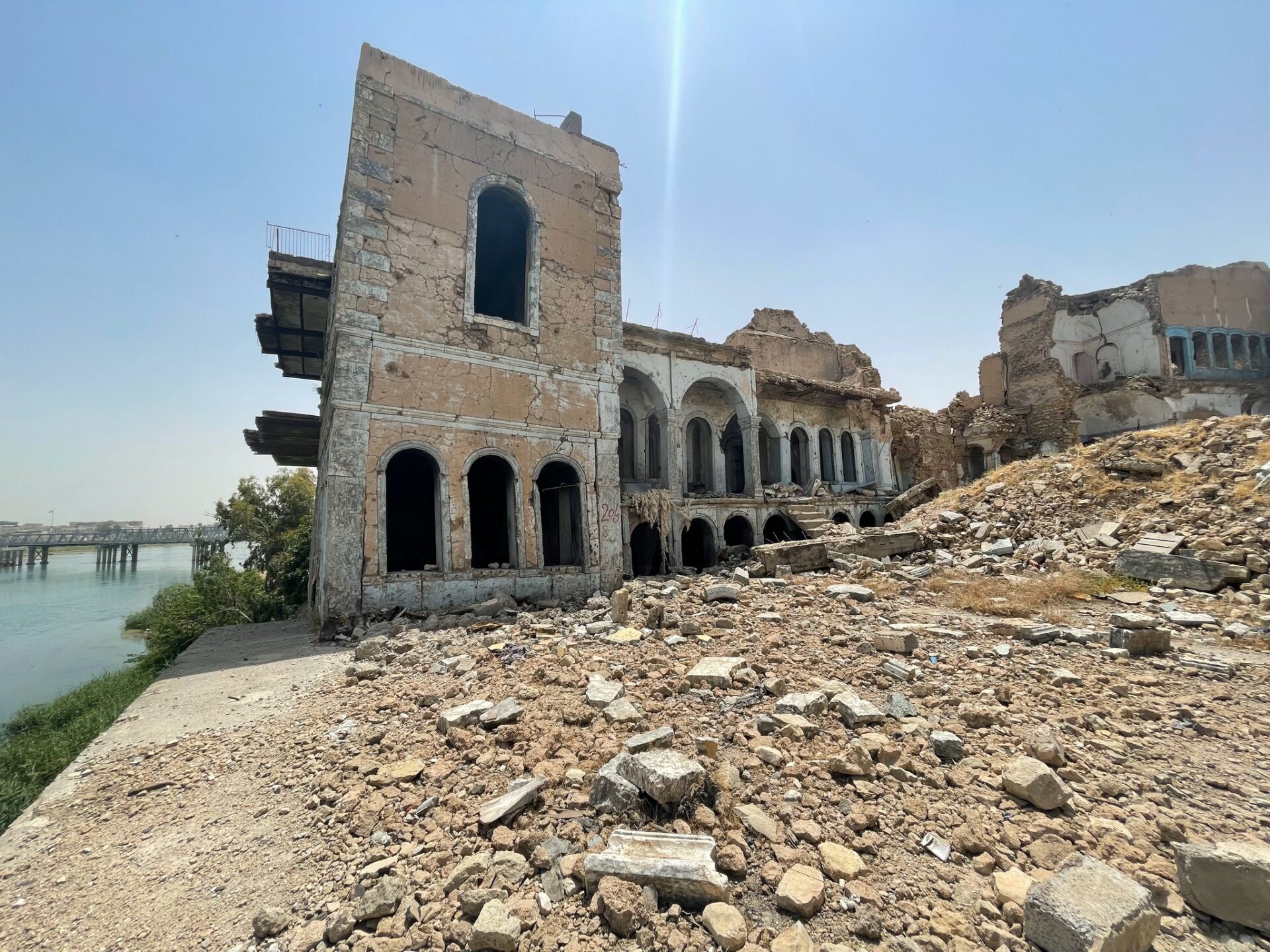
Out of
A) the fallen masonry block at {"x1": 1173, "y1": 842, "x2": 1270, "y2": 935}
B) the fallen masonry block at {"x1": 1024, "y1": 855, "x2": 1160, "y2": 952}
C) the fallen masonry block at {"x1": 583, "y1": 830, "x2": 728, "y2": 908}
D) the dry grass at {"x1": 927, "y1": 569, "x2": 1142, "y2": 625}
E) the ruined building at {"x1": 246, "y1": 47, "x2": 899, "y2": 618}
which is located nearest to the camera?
the fallen masonry block at {"x1": 1024, "y1": 855, "x2": 1160, "y2": 952}

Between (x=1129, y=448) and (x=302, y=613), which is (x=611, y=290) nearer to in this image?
(x=302, y=613)

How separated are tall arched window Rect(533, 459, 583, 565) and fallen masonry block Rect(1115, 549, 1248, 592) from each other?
8902 millimetres

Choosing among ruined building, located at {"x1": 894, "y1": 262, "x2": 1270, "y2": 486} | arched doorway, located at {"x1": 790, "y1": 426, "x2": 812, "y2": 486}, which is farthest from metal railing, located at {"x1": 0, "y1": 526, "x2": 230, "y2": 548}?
ruined building, located at {"x1": 894, "y1": 262, "x2": 1270, "y2": 486}

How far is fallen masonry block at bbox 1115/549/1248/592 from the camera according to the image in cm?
713

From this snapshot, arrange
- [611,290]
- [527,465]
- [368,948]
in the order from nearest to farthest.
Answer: [368,948] → [527,465] → [611,290]

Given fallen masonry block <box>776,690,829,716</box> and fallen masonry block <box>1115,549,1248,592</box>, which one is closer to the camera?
fallen masonry block <box>776,690,829,716</box>

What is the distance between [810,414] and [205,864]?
63.6 feet

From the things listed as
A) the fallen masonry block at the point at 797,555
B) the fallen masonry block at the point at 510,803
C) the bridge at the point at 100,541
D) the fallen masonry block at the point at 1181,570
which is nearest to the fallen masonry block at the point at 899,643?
the fallen masonry block at the point at 510,803

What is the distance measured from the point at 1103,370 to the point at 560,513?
27.7m

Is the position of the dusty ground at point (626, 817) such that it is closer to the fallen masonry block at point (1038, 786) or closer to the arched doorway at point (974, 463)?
the fallen masonry block at point (1038, 786)

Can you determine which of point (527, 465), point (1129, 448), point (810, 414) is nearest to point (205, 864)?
point (527, 465)

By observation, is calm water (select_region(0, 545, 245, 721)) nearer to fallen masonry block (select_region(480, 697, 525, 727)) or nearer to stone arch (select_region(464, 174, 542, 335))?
stone arch (select_region(464, 174, 542, 335))

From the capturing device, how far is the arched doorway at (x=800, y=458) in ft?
63.3

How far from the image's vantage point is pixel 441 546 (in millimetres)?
9258
